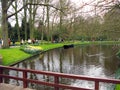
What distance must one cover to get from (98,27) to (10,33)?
4448 centimetres

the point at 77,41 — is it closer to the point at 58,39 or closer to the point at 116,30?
the point at 58,39

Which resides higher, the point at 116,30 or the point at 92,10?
the point at 92,10

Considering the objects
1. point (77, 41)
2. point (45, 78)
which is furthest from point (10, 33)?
point (45, 78)

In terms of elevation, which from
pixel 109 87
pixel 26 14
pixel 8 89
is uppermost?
pixel 26 14

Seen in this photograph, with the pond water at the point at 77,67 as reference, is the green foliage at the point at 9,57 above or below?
above

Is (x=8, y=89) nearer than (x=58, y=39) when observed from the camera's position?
Yes

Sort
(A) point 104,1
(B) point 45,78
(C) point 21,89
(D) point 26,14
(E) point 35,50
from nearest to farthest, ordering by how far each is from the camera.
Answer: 1. (C) point 21,89
2. (A) point 104,1
3. (B) point 45,78
4. (E) point 35,50
5. (D) point 26,14

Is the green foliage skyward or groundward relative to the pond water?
skyward

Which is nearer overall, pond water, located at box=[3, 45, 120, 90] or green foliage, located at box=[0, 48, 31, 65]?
pond water, located at box=[3, 45, 120, 90]

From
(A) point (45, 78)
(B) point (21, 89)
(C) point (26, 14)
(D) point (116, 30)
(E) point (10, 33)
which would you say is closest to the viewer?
(B) point (21, 89)

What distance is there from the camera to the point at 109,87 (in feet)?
43.8

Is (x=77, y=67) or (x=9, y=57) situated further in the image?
(x=9, y=57)

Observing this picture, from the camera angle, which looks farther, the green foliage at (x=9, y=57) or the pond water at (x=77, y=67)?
the green foliage at (x=9, y=57)

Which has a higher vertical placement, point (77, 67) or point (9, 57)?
point (9, 57)
